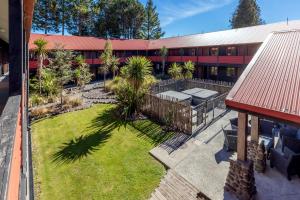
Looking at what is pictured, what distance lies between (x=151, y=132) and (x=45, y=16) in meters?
39.8

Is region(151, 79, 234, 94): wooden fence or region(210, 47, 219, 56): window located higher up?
region(210, 47, 219, 56): window

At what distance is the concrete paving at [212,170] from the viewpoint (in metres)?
6.63

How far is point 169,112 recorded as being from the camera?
12.5 m

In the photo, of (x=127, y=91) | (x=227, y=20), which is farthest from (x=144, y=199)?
(x=227, y=20)

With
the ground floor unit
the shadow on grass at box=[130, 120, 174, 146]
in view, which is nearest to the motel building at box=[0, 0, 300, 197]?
the shadow on grass at box=[130, 120, 174, 146]

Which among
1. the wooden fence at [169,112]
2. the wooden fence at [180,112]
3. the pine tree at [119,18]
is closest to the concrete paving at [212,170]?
the wooden fence at [180,112]

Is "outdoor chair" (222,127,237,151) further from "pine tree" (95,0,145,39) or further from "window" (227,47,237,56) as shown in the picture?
"pine tree" (95,0,145,39)

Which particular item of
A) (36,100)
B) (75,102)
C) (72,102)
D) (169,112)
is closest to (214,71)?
(169,112)

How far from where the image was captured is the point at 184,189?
7.38 meters

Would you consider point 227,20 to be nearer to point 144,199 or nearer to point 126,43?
point 126,43

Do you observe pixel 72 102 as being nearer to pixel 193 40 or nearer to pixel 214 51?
pixel 214 51

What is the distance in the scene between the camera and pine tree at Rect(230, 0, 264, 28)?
160 ft

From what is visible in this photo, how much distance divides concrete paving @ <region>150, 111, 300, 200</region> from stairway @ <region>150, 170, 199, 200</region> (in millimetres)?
205

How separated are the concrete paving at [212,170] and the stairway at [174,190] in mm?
205
